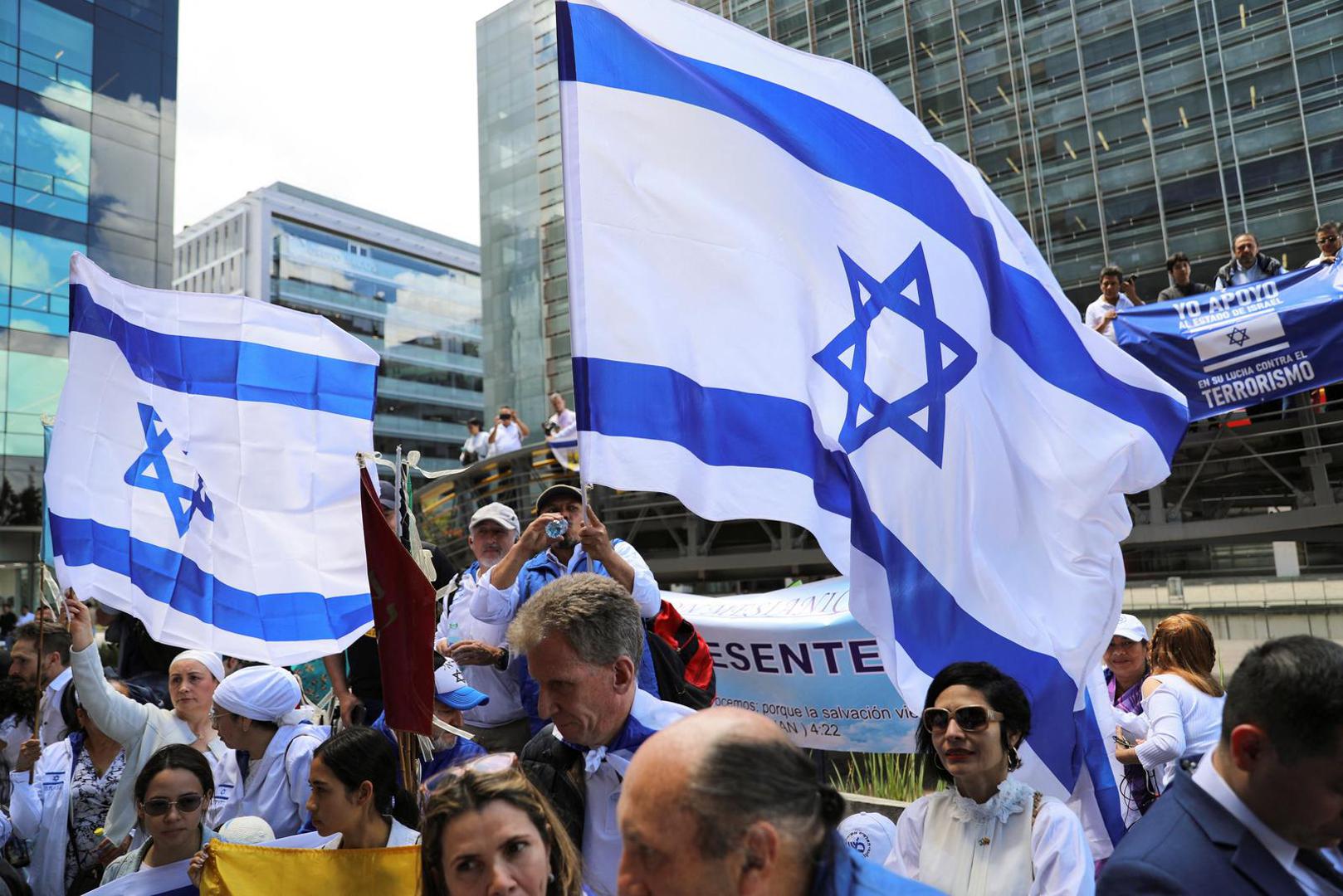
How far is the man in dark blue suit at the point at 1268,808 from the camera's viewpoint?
5.98 feet

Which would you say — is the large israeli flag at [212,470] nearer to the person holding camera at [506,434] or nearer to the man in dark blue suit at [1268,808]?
the man in dark blue suit at [1268,808]

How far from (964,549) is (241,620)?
3709 millimetres

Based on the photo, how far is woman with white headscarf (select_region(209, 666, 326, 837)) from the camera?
167 inches

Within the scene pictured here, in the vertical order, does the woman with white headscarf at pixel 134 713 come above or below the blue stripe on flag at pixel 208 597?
below

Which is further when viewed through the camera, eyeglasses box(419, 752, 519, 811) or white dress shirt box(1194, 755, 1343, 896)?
eyeglasses box(419, 752, 519, 811)

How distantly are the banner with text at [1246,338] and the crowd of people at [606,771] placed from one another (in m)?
4.68

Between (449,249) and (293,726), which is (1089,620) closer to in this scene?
(293,726)

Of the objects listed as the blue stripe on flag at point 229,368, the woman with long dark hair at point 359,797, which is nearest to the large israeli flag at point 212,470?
the blue stripe on flag at point 229,368

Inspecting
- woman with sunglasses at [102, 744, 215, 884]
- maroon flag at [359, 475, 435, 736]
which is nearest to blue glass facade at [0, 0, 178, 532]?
woman with sunglasses at [102, 744, 215, 884]

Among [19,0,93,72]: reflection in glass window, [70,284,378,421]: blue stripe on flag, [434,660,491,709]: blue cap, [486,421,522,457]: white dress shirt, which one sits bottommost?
[434,660,491,709]: blue cap

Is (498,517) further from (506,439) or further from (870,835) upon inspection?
(506,439)

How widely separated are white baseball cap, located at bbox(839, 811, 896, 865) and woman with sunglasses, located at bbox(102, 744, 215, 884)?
90.7 inches

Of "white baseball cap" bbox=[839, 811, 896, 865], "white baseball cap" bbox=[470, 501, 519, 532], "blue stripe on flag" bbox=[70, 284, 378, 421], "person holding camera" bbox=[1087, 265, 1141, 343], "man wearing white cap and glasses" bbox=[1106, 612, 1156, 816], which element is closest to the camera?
"white baseball cap" bbox=[839, 811, 896, 865]

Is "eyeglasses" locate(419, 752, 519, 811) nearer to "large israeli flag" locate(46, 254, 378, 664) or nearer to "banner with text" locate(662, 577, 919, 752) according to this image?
"large israeli flag" locate(46, 254, 378, 664)
